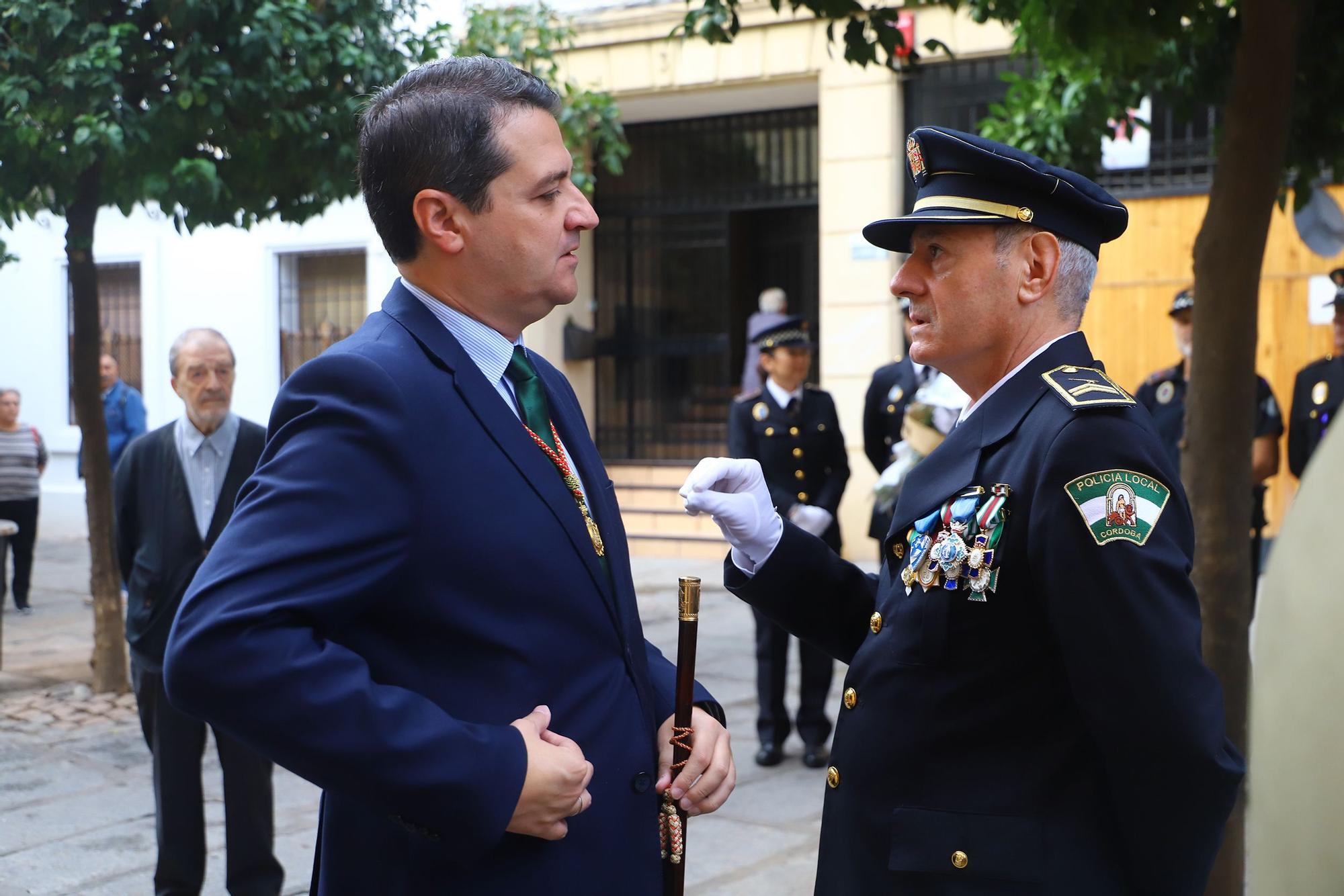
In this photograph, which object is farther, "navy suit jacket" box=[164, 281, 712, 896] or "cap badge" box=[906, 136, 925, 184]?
"cap badge" box=[906, 136, 925, 184]

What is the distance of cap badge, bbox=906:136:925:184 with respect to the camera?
231cm

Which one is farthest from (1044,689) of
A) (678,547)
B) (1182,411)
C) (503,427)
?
(678,547)

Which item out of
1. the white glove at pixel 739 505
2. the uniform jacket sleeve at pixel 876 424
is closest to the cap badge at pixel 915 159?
the white glove at pixel 739 505

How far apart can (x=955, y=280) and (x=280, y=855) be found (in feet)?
12.3

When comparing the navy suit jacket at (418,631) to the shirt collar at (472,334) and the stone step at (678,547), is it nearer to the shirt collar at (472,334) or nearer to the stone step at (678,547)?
the shirt collar at (472,334)

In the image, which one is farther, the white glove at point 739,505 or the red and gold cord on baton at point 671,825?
the white glove at point 739,505

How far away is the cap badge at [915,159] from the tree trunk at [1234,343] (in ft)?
6.35

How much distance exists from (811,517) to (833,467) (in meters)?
0.50

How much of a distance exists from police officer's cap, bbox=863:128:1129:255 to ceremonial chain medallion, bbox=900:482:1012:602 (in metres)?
0.43

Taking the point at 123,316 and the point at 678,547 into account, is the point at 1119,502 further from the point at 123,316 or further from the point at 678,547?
the point at 123,316

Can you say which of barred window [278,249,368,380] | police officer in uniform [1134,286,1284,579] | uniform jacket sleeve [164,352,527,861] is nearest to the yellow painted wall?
police officer in uniform [1134,286,1284,579]

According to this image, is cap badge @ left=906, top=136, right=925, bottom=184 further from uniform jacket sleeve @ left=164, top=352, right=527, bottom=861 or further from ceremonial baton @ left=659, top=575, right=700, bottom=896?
uniform jacket sleeve @ left=164, top=352, right=527, bottom=861

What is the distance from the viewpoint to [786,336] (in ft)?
22.5

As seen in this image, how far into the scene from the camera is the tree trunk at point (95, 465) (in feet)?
25.2
